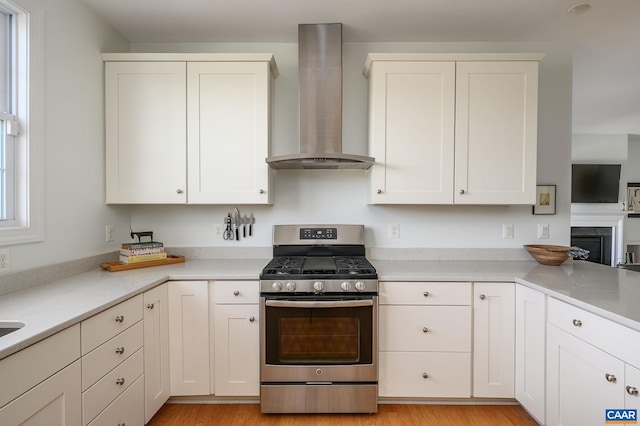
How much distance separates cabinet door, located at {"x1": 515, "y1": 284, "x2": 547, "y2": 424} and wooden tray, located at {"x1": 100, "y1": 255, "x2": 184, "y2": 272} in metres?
2.27

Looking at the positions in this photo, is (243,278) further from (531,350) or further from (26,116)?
(531,350)

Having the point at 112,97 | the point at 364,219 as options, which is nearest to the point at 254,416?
the point at 364,219

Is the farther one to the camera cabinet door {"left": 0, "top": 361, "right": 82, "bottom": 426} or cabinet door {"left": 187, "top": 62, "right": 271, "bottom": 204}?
cabinet door {"left": 187, "top": 62, "right": 271, "bottom": 204}

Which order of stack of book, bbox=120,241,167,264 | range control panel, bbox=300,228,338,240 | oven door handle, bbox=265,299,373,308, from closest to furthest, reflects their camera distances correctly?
oven door handle, bbox=265,299,373,308 → stack of book, bbox=120,241,167,264 → range control panel, bbox=300,228,338,240

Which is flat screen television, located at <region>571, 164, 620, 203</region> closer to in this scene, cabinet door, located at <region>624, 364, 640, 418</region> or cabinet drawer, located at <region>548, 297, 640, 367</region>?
cabinet drawer, located at <region>548, 297, 640, 367</region>

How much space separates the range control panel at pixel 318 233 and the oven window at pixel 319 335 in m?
0.64

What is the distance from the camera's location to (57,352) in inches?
43.6

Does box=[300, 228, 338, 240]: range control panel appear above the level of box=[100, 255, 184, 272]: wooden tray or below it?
above

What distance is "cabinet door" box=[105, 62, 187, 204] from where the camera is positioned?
213 centimetres

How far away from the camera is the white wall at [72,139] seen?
1.71 meters

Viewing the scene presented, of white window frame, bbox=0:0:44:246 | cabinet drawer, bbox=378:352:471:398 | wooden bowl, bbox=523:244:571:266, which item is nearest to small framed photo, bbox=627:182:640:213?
wooden bowl, bbox=523:244:571:266

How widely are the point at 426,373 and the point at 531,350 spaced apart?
60 centimetres

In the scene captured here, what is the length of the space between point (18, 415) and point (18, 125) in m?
1.36

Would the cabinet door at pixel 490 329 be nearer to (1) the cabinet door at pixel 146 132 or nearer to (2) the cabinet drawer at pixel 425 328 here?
(2) the cabinet drawer at pixel 425 328
